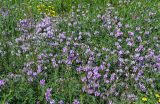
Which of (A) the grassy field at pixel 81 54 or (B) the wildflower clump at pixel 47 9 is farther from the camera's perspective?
(B) the wildflower clump at pixel 47 9

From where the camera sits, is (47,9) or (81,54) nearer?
(81,54)

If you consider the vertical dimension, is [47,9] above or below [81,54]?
below

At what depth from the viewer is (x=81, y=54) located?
5.38 m

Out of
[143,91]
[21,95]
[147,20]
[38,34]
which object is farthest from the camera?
[147,20]

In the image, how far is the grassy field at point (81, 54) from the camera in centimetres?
455

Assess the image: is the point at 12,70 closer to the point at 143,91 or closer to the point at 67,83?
the point at 67,83

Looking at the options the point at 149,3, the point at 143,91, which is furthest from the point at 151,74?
the point at 149,3

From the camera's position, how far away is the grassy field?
14.9 feet

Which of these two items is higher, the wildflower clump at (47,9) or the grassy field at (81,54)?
the grassy field at (81,54)

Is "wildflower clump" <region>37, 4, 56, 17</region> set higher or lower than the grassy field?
lower

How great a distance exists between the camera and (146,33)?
5.84 metres

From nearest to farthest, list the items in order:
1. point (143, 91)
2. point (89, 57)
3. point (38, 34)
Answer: point (143, 91) → point (89, 57) → point (38, 34)

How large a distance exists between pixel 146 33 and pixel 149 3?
1.40 meters

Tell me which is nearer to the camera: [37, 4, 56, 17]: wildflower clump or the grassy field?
the grassy field
